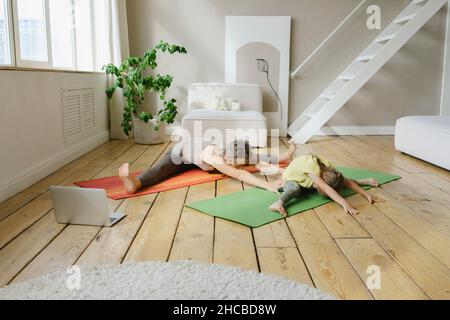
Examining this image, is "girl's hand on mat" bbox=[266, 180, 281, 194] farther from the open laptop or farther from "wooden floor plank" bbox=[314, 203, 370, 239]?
the open laptop

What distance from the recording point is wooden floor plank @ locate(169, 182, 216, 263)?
69.0 inches

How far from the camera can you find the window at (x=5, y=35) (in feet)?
8.98

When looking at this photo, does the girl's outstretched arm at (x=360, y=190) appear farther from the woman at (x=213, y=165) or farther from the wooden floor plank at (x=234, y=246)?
the wooden floor plank at (x=234, y=246)

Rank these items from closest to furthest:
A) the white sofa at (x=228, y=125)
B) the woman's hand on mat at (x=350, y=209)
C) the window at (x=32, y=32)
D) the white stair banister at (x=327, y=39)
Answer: the woman's hand on mat at (x=350, y=209) → the window at (x=32, y=32) → the white sofa at (x=228, y=125) → the white stair banister at (x=327, y=39)

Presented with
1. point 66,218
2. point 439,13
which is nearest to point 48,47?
point 66,218

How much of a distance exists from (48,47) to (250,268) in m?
2.77

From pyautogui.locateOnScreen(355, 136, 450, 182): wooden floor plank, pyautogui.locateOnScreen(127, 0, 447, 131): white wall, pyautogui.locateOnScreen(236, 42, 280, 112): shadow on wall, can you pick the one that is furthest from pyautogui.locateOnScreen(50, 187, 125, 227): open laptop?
pyautogui.locateOnScreen(236, 42, 280, 112): shadow on wall

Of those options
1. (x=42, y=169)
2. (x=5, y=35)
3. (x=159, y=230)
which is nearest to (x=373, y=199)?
(x=159, y=230)

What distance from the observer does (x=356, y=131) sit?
5.38 metres

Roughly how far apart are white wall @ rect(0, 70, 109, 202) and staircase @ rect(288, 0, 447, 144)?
7.96 feet

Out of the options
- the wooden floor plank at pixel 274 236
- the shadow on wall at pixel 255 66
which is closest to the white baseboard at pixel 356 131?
the shadow on wall at pixel 255 66

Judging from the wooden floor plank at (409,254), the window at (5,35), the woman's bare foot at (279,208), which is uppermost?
the window at (5,35)

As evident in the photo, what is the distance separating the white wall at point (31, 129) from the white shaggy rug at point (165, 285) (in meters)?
1.28
